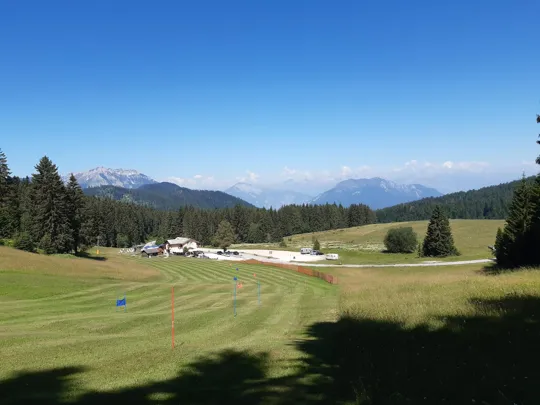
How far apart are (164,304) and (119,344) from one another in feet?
43.7

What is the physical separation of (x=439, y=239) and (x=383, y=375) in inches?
3519

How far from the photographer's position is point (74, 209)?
75.4 m

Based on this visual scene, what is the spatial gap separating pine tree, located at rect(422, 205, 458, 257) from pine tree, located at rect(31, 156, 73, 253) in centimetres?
7553

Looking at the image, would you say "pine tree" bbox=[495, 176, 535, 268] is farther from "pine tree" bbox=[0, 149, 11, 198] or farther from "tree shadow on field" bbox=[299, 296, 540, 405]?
"pine tree" bbox=[0, 149, 11, 198]

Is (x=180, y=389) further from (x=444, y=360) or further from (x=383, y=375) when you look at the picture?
(x=444, y=360)

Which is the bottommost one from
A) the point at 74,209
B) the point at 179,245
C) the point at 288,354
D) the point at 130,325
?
the point at 130,325

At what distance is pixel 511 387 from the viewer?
7.52m

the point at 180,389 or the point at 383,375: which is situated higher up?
the point at 383,375

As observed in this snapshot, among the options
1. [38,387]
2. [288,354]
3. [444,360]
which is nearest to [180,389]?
[38,387]

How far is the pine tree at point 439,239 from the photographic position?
9112cm

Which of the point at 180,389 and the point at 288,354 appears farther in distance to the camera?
the point at 288,354

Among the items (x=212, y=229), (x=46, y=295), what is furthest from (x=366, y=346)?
(x=212, y=229)

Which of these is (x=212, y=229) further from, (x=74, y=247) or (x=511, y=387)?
(x=511, y=387)

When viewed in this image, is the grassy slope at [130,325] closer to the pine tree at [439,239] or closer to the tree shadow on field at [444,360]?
the tree shadow on field at [444,360]
